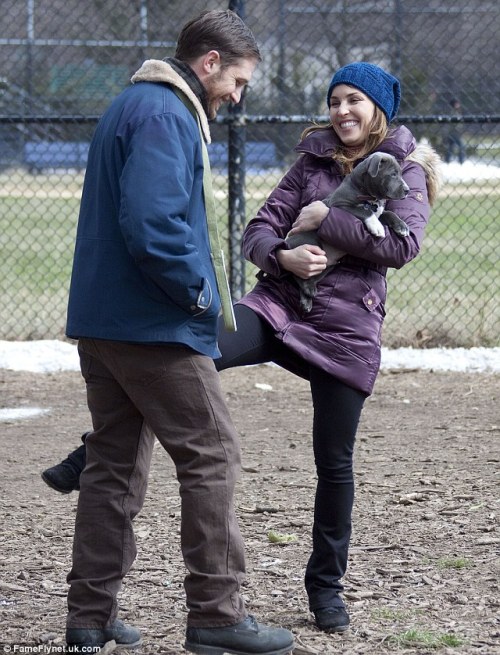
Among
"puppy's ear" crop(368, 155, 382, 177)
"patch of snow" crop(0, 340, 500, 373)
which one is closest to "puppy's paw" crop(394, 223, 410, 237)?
"puppy's ear" crop(368, 155, 382, 177)

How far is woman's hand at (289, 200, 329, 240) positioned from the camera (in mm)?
3477

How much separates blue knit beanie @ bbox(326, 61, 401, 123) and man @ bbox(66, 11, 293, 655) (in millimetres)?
545

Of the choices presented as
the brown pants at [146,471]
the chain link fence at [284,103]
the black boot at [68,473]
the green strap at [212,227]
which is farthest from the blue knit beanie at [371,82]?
the chain link fence at [284,103]

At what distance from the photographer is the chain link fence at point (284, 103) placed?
26.8ft

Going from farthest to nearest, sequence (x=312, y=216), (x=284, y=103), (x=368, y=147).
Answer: (x=284, y=103), (x=368, y=147), (x=312, y=216)

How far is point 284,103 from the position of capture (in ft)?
36.1

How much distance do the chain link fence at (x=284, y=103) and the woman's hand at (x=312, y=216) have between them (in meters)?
4.14

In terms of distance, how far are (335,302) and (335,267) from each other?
5.1 inches

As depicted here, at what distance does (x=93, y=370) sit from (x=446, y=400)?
4.18 metres

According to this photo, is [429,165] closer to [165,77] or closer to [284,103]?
[165,77]

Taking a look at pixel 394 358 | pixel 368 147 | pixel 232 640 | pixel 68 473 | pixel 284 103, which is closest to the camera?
pixel 232 640

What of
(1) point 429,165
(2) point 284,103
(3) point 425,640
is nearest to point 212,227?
(1) point 429,165

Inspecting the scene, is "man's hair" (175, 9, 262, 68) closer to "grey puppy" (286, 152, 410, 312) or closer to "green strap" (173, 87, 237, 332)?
"green strap" (173, 87, 237, 332)

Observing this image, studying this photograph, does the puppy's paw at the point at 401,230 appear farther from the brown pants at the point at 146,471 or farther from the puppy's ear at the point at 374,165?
the brown pants at the point at 146,471
